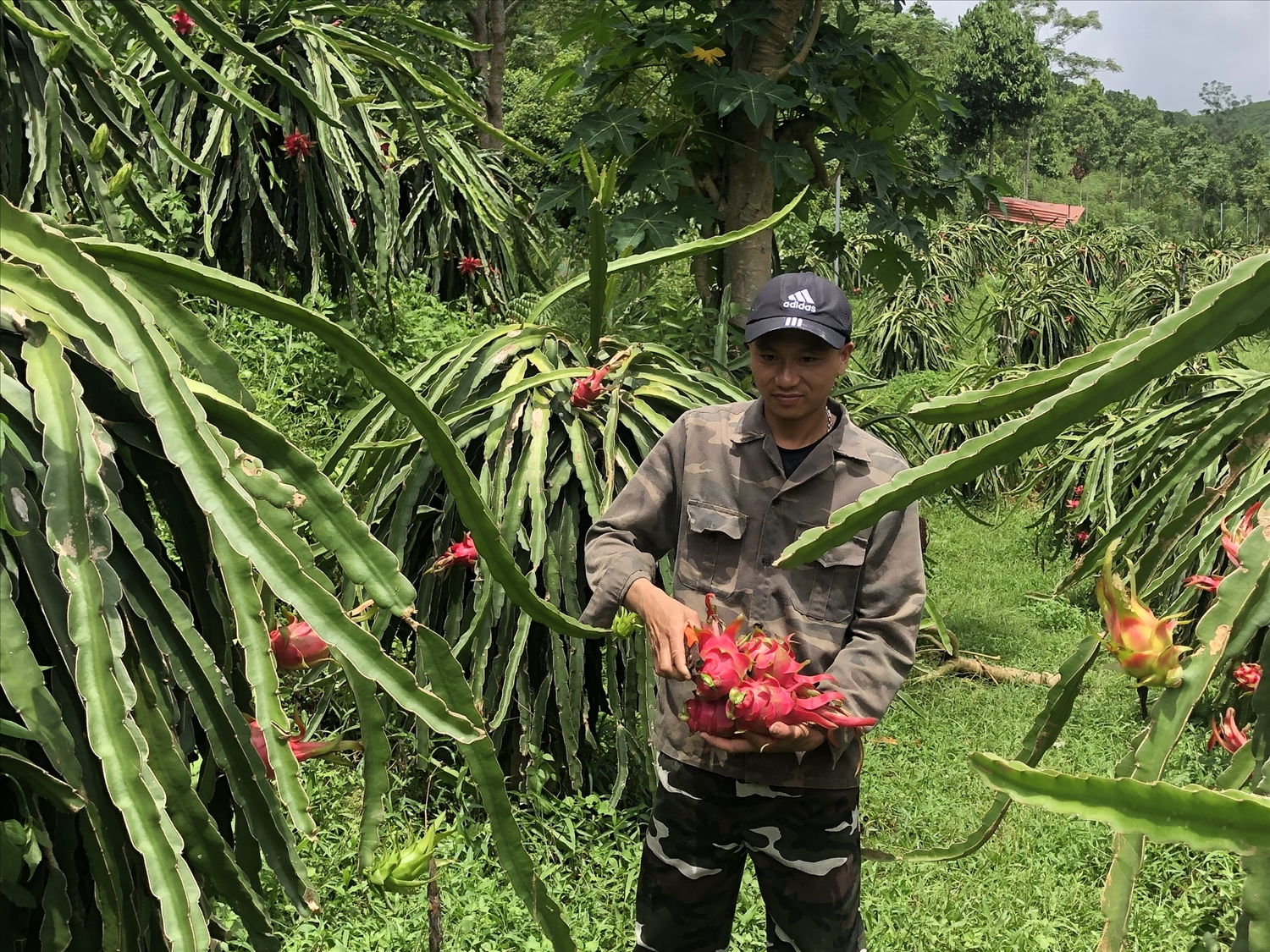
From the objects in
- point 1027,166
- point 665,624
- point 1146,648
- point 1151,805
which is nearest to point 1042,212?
point 1027,166

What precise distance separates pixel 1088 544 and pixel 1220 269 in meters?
5.68

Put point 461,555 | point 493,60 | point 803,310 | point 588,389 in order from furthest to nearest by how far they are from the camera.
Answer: point 493,60
point 588,389
point 461,555
point 803,310

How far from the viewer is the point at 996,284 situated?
14.7 metres

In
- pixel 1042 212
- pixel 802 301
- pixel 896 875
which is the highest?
pixel 1042 212

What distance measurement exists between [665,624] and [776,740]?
0.75 ft

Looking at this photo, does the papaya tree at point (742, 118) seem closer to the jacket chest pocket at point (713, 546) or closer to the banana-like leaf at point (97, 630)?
the jacket chest pocket at point (713, 546)

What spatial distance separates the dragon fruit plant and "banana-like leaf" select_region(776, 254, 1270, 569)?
2.26 ft

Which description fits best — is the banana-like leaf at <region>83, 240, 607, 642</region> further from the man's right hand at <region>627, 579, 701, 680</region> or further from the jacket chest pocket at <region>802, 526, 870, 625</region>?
the jacket chest pocket at <region>802, 526, 870, 625</region>

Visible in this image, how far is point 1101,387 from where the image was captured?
0.79m

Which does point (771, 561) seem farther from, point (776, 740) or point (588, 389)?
point (588, 389)

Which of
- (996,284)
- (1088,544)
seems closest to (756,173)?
(1088,544)

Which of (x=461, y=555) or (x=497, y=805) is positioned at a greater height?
(x=497, y=805)

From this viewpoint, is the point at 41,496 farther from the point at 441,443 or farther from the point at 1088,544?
the point at 1088,544

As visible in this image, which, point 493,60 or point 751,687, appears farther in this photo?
point 493,60
